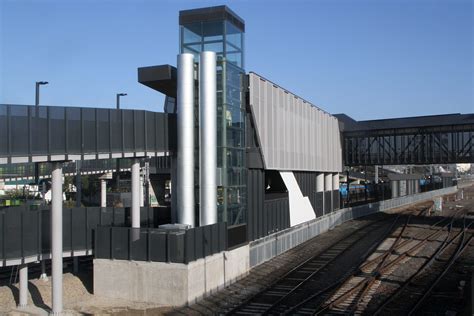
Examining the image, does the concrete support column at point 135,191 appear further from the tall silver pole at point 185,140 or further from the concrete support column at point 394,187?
the concrete support column at point 394,187

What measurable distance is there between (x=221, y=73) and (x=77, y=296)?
1284 cm

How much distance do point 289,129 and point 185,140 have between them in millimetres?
11889

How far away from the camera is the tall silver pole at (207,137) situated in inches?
972

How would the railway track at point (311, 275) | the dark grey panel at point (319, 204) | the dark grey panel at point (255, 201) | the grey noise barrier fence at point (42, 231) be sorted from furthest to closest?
the dark grey panel at point (319, 204) → the dark grey panel at point (255, 201) → the railway track at point (311, 275) → the grey noise barrier fence at point (42, 231)

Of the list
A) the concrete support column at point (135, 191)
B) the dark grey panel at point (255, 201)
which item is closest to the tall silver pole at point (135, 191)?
the concrete support column at point (135, 191)

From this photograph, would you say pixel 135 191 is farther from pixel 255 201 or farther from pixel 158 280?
pixel 255 201

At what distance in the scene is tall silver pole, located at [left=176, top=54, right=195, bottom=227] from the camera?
968 inches

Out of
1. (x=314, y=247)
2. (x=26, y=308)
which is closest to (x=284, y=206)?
(x=314, y=247)

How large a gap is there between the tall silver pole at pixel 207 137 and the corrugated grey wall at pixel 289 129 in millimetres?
3868

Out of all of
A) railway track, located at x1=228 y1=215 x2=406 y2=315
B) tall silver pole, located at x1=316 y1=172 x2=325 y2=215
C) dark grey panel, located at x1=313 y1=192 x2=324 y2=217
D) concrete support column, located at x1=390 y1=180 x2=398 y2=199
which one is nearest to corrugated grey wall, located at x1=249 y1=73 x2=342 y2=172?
tall silver pole, located at x1=316 y1=172 x2=325 y2=215

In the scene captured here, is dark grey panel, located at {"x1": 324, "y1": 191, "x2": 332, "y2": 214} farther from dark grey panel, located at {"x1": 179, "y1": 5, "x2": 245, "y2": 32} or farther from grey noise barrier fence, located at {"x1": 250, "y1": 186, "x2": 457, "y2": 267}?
dark grey panel, located at {"x1": 179, "y1": 5, "x2": 245, "y2": 32}

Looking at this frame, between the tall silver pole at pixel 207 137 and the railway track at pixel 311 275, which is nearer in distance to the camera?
the railway track at pixel 311 275

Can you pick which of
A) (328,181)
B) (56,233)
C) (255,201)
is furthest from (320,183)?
(56,233)

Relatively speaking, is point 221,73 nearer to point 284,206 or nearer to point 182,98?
point 182,98
